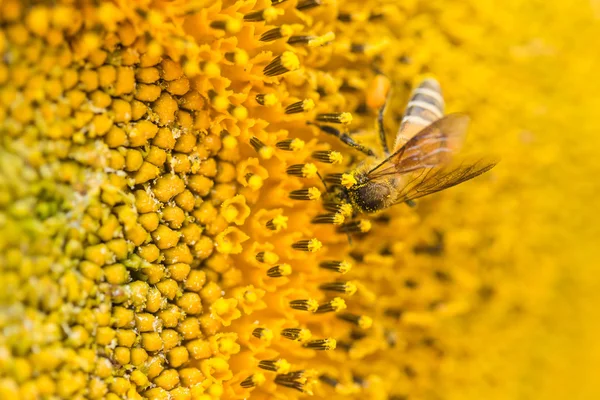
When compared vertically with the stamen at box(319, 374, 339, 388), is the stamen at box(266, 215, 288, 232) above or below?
above

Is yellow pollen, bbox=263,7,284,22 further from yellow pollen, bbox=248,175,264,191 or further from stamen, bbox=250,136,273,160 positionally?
yellow pollen, bbox=248,175,264,191

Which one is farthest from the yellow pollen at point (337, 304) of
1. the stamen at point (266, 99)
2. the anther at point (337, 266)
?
the stamen at point (266, 99)

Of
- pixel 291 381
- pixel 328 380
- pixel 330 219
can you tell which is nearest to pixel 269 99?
pixel 330 219

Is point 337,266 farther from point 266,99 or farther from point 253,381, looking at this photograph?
point 266,99

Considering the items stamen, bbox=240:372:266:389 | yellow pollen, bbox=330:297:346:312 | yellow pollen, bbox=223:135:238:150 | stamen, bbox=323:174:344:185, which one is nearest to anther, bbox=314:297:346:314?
yellow pollen, bbox=330:297:346:312

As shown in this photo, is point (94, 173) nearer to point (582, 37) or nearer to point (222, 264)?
point (222, 264)

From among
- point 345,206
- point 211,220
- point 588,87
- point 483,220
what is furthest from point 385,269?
point 588,87

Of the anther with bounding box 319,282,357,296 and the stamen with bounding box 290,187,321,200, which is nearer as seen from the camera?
the stamen with bounding box 290,187,321,200
